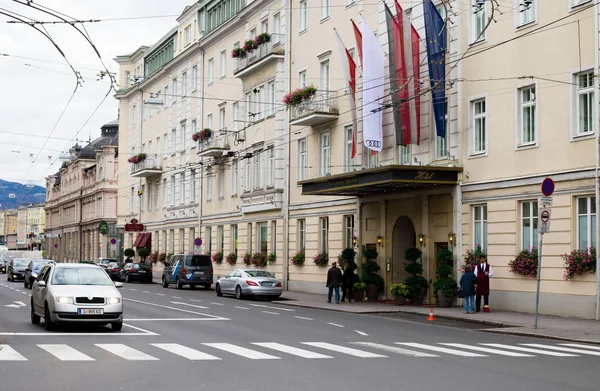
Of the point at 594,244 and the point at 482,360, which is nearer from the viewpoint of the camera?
the point at 482,360

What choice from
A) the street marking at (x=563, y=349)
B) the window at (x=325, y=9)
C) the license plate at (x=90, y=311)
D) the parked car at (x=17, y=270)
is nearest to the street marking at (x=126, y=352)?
the license plate at (x=90, y=311)

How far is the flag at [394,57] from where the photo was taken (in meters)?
31.5

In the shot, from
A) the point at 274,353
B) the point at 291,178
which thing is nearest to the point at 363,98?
the point at 291,178

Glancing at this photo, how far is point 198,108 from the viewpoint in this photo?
186 feet

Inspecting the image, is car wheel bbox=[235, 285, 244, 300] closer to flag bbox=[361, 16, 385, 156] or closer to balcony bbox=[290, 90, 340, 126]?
balcony bbox=[290, 90, 340, 126]

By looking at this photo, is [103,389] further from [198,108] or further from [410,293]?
[198,108]

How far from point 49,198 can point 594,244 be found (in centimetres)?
12016

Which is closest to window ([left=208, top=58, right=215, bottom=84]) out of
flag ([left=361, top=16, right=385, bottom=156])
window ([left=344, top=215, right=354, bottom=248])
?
window ([left=344, top=215, right=354, bottom=248])

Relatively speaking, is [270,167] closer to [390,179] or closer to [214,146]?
[214,146]

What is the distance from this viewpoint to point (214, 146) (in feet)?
170

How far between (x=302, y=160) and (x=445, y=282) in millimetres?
14894

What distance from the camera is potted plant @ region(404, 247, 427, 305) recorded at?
30703 mm

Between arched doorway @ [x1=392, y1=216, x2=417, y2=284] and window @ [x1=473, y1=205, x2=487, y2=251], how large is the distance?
16.7 ft

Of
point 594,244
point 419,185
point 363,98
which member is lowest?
point 594,244
